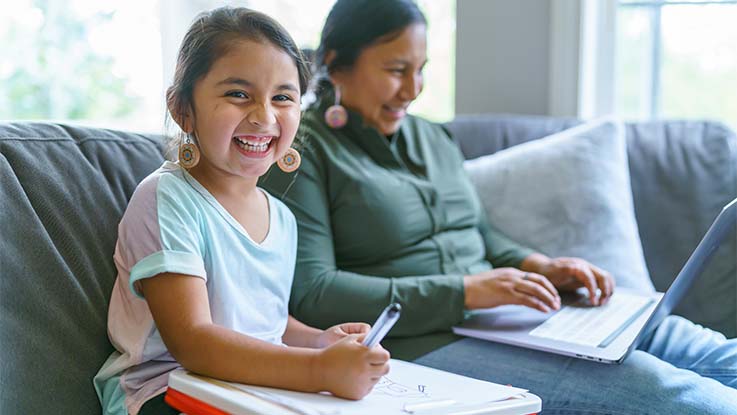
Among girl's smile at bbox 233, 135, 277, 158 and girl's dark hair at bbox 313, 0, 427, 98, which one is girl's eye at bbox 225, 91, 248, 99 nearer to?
girl's smile at bbox 233, 135, 277, 158

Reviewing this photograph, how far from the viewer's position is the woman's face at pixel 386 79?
1.50 metres

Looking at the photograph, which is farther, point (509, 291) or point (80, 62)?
A: point (80, 62)

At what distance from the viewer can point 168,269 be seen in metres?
0.95

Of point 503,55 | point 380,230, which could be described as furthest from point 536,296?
point 503,55

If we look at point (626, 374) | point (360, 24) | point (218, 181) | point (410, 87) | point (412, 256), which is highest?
point (360, 24)

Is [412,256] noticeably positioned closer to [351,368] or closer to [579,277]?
[579,277]

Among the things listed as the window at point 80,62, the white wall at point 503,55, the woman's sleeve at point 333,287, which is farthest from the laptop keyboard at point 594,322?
the window at point 80,62

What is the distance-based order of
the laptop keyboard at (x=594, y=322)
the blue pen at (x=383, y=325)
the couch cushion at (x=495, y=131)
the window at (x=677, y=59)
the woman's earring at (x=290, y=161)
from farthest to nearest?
1. the window at (x=677, y=59)
2. the couch cushion at (x=495, y=131)
3. the laptop keyboard at (x=594, y=322)
4. the woman's earring at (x=290, y=161)
5. the blue pen at (x=383, y=325)

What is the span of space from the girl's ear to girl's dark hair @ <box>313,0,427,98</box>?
528mm

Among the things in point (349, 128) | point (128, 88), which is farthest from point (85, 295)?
point (128, 88)

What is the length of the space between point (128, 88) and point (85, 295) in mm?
2023

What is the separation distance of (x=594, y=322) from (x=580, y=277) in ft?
0.51

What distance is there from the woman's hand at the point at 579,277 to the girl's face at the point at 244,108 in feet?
2.36

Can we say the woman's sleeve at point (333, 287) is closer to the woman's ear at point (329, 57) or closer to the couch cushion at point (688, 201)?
the woman's ear at point (329, 57)
